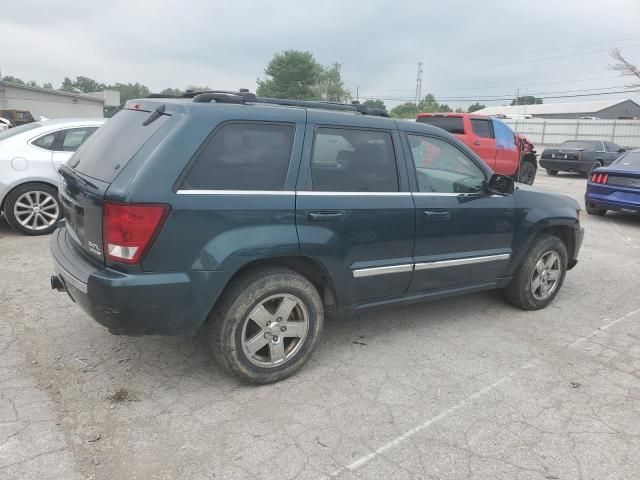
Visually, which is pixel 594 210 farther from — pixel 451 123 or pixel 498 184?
pixel 498 184

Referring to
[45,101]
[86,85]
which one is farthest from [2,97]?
[86,85]

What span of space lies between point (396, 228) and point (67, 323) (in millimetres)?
2747

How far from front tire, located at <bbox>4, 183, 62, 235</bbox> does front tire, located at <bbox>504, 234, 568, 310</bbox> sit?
19.1 feet

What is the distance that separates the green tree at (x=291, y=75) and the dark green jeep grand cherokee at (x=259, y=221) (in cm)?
6801

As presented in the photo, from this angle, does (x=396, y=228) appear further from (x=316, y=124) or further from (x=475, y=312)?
(x=475, y=312)

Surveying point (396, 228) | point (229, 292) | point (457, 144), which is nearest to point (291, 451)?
point (229, 292)

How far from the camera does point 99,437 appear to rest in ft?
8.70

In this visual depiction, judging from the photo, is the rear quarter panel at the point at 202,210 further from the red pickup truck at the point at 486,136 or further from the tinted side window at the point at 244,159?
the red pickup truck at the point at 486,136

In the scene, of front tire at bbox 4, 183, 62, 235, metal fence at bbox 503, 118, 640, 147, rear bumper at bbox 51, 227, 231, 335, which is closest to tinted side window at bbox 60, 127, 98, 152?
front tire at bbox 4, 183, 62, 235

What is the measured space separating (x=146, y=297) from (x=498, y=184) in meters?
2.97

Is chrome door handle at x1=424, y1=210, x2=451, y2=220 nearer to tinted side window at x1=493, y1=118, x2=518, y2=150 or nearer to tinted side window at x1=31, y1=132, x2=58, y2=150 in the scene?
tinted side window at x1=31, y1=132, x2=58, y2=150

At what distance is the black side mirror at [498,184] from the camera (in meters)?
4.17

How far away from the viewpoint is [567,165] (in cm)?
1783

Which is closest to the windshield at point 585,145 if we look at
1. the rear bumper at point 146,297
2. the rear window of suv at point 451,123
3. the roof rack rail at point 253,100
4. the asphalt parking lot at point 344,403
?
the rear window of suv at point 451,123
